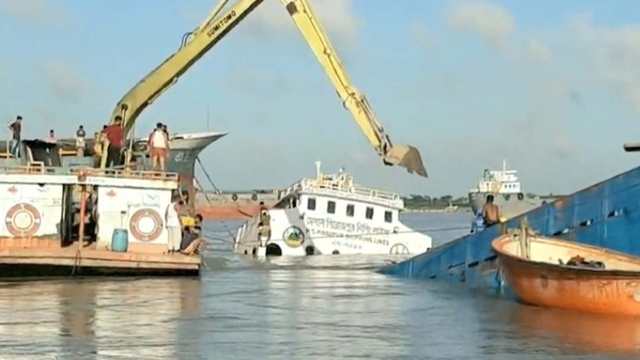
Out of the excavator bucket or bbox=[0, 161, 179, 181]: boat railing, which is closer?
bbox=[0, 161, 179, 181]: boat railing

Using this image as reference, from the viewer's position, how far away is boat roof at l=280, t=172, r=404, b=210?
4319 centimetres

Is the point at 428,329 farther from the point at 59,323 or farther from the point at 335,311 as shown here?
the point at 59,323

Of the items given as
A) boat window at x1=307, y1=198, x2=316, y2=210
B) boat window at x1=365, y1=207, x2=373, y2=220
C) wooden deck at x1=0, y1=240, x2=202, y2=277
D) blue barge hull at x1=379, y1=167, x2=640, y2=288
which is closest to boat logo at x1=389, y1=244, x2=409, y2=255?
boat window at x1=365, y1=207, x2=373, y2=220

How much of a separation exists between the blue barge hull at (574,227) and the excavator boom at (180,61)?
10270 mm

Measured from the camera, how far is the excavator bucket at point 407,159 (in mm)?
32281

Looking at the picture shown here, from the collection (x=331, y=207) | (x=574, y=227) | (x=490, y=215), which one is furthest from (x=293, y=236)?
(x=574, y=227)

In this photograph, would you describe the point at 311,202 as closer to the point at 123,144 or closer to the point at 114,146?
the point at 123,144

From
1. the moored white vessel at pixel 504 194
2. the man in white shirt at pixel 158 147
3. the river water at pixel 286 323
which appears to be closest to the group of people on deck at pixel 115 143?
the man in white shirt at pixel 158 147

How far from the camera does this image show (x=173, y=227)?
27812 millimetres

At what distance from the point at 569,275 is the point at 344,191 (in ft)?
79.8

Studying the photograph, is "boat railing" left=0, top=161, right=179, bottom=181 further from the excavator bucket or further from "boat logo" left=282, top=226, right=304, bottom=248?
"boat logo" left=282, top=226, right=304, bottom=248

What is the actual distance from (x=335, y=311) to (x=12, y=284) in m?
8.37

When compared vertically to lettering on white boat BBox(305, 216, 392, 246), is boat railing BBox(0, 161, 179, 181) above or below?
above

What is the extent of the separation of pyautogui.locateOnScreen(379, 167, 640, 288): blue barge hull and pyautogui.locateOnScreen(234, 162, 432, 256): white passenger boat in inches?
615
